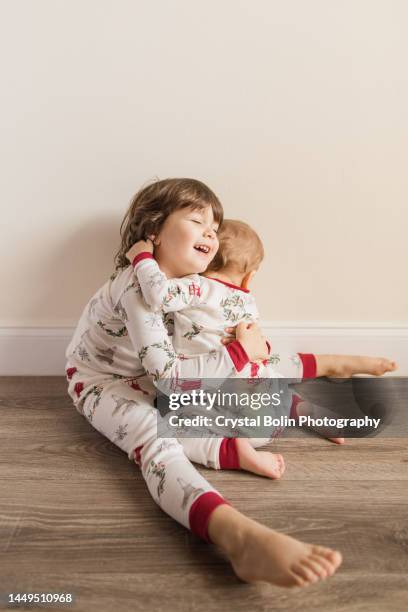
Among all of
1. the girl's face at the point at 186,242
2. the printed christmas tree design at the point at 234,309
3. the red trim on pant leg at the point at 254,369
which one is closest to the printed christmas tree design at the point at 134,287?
the girl's face at the point at 186,242

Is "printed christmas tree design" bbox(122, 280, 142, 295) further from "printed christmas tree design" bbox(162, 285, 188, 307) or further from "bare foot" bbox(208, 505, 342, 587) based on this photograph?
"bare foot" bbox(208, 505, 342, 587)

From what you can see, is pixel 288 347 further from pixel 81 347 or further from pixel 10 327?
pixel 10 327

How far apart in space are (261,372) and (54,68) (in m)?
0.91

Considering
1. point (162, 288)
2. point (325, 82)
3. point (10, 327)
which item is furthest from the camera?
point (10, 327)

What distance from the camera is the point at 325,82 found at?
1.45 metres

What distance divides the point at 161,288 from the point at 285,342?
1.95 feet

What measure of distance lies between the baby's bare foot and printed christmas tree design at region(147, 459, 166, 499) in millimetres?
208

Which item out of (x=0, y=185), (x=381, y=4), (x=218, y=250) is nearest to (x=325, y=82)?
(x=381, y=4)

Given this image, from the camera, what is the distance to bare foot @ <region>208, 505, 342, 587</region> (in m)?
0.81

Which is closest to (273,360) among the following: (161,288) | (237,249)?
(237,249)

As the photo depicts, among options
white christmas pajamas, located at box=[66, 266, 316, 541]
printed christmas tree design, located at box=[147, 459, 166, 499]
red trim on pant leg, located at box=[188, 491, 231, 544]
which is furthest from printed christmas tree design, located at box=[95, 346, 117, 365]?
red trim on pant leg, located at box=[188, 491, 231, 544]

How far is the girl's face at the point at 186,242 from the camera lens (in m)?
1.27

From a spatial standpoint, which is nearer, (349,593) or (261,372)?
(349,593)

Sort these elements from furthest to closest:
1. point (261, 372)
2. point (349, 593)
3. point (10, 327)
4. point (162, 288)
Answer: point (10, 327), point (261, 372), point (162, 288), point (349, 593)
